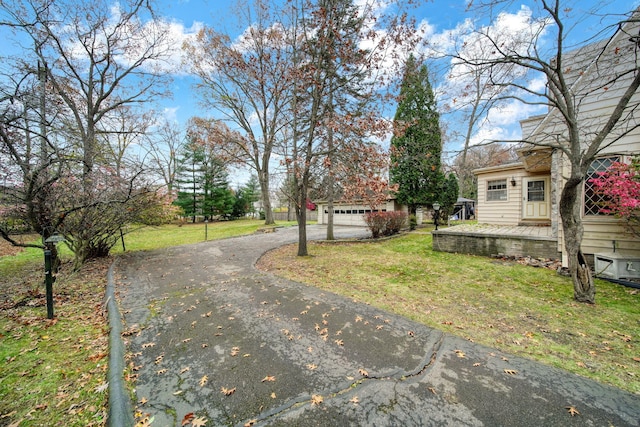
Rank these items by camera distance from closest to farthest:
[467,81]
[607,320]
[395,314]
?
[607,320], [395,314], [467,81]

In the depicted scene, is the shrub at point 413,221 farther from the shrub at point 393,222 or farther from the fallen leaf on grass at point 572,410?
the fallen leaf on grass at point 572,410

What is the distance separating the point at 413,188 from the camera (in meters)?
17.4

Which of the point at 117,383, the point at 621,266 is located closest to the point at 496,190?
the point at 621,266

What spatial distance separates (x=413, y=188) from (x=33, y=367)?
59.2 feet

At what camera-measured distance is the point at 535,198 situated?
11.3m

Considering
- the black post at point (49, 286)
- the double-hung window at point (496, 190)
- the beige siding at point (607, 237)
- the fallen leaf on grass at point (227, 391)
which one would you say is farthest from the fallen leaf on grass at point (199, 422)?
the double-hung window at point (496, 190)

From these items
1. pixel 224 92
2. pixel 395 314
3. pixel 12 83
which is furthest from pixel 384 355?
pixel 224 92

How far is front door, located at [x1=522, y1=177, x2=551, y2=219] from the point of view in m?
11.0

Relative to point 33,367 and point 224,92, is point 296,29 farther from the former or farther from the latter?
point 33,367

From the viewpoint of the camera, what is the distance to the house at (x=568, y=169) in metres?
5.18

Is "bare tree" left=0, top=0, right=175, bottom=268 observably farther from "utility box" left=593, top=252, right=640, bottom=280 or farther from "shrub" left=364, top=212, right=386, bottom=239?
"utility box" left=593, top=252, right=640, bottom=280

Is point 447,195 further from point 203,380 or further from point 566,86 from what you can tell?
point 203,380

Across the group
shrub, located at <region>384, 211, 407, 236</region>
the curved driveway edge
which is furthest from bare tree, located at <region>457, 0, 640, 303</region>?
shrub, located at <region>384, 211, 407, 236</region>

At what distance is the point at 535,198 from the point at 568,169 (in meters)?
6.48
